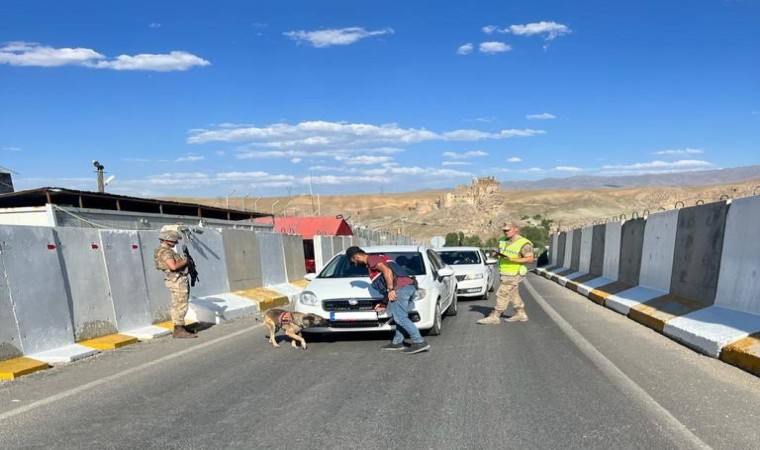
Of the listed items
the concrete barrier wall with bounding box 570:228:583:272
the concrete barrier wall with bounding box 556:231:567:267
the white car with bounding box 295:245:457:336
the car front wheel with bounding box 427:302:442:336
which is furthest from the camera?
the concrete barrier wall with bounding box 556:231:567:267

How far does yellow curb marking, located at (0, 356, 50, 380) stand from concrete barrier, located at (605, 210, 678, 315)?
9.75 metres

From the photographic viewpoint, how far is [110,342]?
8.43m

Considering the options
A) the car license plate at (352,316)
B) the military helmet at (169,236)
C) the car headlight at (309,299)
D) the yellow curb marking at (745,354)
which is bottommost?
the yellow curb marking at (745,354)

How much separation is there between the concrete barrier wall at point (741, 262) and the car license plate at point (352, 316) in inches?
190

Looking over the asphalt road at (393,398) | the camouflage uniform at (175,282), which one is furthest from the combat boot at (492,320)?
the camouflage uniform at (175,282)

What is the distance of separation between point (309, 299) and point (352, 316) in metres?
0.71

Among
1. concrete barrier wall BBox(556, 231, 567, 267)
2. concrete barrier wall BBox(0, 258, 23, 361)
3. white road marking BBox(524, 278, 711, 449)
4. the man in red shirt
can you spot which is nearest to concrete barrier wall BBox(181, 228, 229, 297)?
concrete barrier wall BBox(0, 258, 23, 361)

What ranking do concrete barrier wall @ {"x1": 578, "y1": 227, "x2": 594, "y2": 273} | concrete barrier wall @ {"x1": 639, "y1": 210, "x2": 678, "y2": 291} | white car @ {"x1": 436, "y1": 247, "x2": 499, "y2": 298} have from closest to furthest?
concrete barrier wall @ {"x1": 639, "y1": 210, "x2": 678, "y2": 291}, white car @ {"x1": 436, "y1": 247, "x2": 499, "y2": 298}, concrete barrier wall @ {"x1": 578, "y1": 227, "x2": 594, "y2": 273}

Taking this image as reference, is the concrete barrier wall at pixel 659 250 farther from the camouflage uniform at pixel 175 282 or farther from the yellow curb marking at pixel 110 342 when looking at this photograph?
the yellow curb marking at pixel 110 342

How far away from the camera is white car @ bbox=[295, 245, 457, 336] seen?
7.96 m

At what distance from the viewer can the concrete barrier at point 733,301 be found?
6969 mm

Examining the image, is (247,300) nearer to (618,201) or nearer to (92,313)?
(92,313)

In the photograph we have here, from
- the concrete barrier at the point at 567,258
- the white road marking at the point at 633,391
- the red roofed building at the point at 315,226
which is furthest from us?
the red roofed building at the point at 315,226

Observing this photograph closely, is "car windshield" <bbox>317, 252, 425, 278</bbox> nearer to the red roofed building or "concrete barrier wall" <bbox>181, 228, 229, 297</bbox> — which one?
"concrete barrier wall" <bbox>181, 228, 229, 297</bbox>
